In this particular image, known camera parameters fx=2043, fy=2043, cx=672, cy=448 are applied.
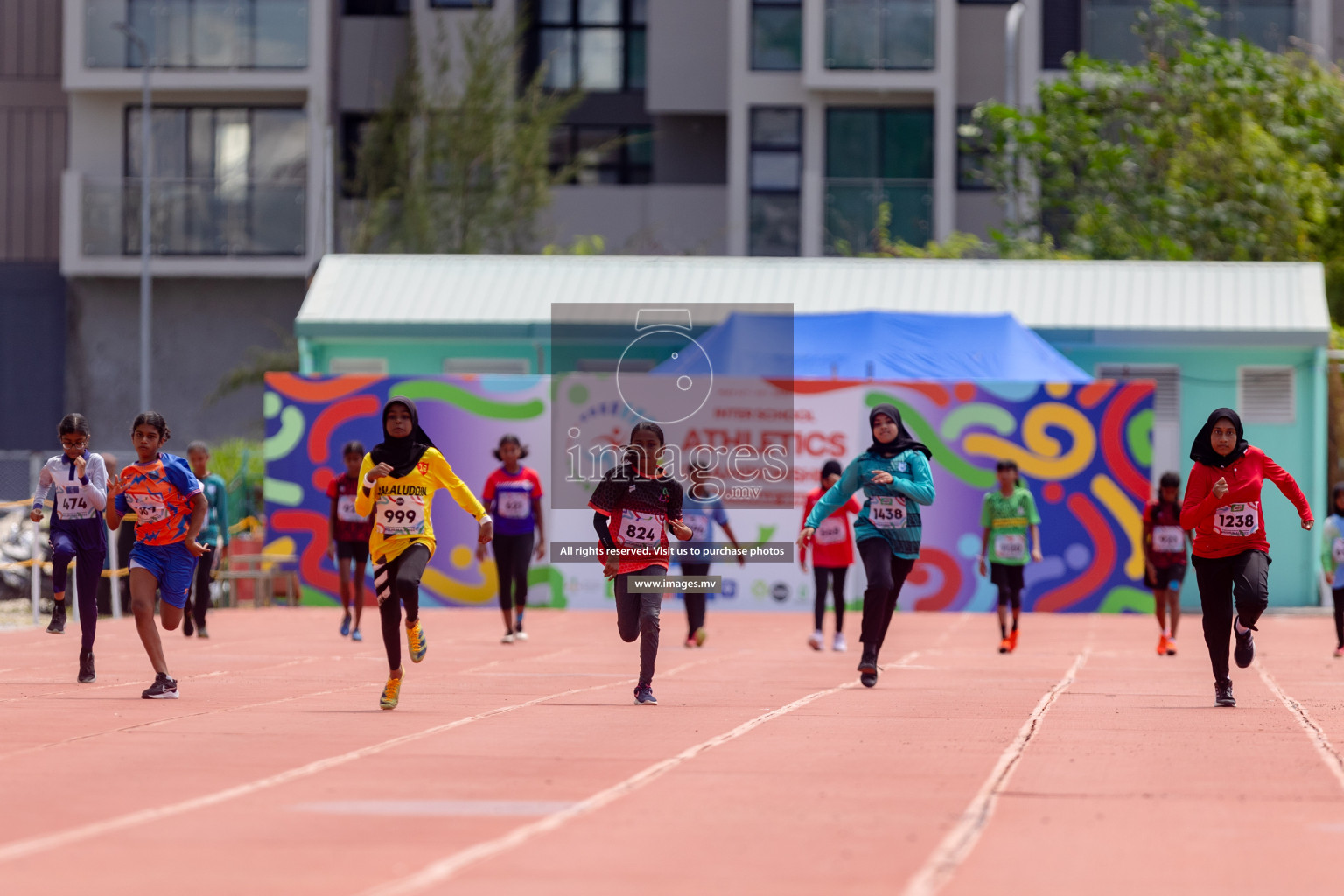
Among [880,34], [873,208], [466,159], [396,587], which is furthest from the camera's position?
[873,208]

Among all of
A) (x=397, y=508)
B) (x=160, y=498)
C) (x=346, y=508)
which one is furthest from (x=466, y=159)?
(x=397, y=508)

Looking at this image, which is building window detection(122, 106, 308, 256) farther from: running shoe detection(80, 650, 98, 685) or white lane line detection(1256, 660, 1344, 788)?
white lane line detection(1256, 660, 1344, 788)

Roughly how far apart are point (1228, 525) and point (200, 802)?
691cm

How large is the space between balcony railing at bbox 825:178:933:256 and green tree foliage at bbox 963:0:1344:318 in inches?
65.2

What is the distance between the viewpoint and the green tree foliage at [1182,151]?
3562 cm

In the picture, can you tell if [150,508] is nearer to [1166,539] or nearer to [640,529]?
[640,529]

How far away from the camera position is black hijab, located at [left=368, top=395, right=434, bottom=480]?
12.4 m

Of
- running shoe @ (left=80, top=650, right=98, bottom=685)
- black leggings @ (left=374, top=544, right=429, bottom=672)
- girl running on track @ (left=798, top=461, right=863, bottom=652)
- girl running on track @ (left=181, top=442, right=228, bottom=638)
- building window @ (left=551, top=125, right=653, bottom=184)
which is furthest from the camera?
building window @ (left=551, top=125, right=653, bottom=184)

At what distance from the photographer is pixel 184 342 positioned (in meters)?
42.7

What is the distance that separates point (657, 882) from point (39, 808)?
9.63 ft

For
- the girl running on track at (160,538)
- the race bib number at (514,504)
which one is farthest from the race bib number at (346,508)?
the girl running on track at (160,538)

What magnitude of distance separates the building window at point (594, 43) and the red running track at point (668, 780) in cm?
3167

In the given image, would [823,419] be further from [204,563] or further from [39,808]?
[39,808]

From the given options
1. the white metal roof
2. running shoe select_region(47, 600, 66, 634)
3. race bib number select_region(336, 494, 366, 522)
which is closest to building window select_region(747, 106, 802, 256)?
the white metal roof
